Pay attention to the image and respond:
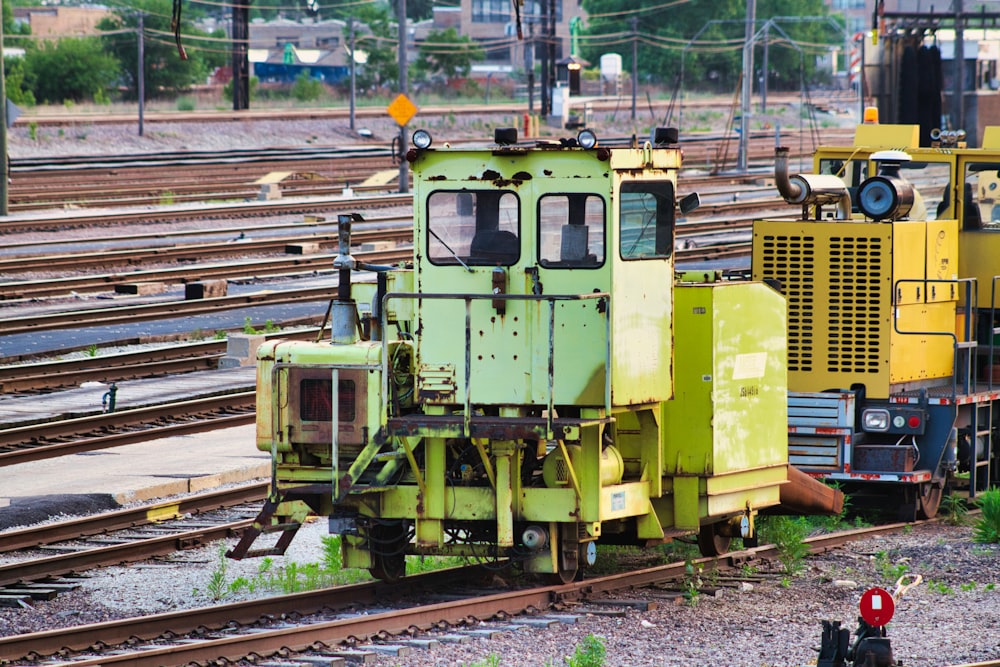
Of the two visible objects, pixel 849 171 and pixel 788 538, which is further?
pixel 849 171

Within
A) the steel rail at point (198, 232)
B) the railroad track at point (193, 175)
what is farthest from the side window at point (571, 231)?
the railroad track at point (193, 175)

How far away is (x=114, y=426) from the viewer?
1609cm

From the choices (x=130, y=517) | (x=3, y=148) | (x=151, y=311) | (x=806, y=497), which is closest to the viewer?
(x=806, y=497)

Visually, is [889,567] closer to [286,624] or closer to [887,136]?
[286,624]

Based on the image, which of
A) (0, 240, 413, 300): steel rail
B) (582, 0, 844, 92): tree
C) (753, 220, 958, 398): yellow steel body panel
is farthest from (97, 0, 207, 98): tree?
(753, 220, 958, 398): yellow steel body panel

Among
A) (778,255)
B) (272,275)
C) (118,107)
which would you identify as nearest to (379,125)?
(118,107)

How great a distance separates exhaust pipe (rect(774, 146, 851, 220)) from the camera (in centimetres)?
1320

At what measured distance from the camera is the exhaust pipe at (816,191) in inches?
520

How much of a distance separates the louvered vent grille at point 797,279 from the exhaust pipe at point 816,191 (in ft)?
1.37

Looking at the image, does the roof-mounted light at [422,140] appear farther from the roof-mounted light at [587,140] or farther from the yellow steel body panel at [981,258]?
the yellow steel body panel at [981,258]

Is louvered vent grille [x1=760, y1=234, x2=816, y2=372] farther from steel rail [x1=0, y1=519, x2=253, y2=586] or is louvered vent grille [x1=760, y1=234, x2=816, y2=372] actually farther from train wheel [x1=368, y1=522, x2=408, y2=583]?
steel rail [x1=0, y1=519, x2=253, y2=586]

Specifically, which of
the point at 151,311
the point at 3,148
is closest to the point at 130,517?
the point at 151,311

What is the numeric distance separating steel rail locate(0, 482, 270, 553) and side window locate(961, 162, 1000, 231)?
671 centimetres

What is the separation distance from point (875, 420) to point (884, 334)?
74 centimetres
